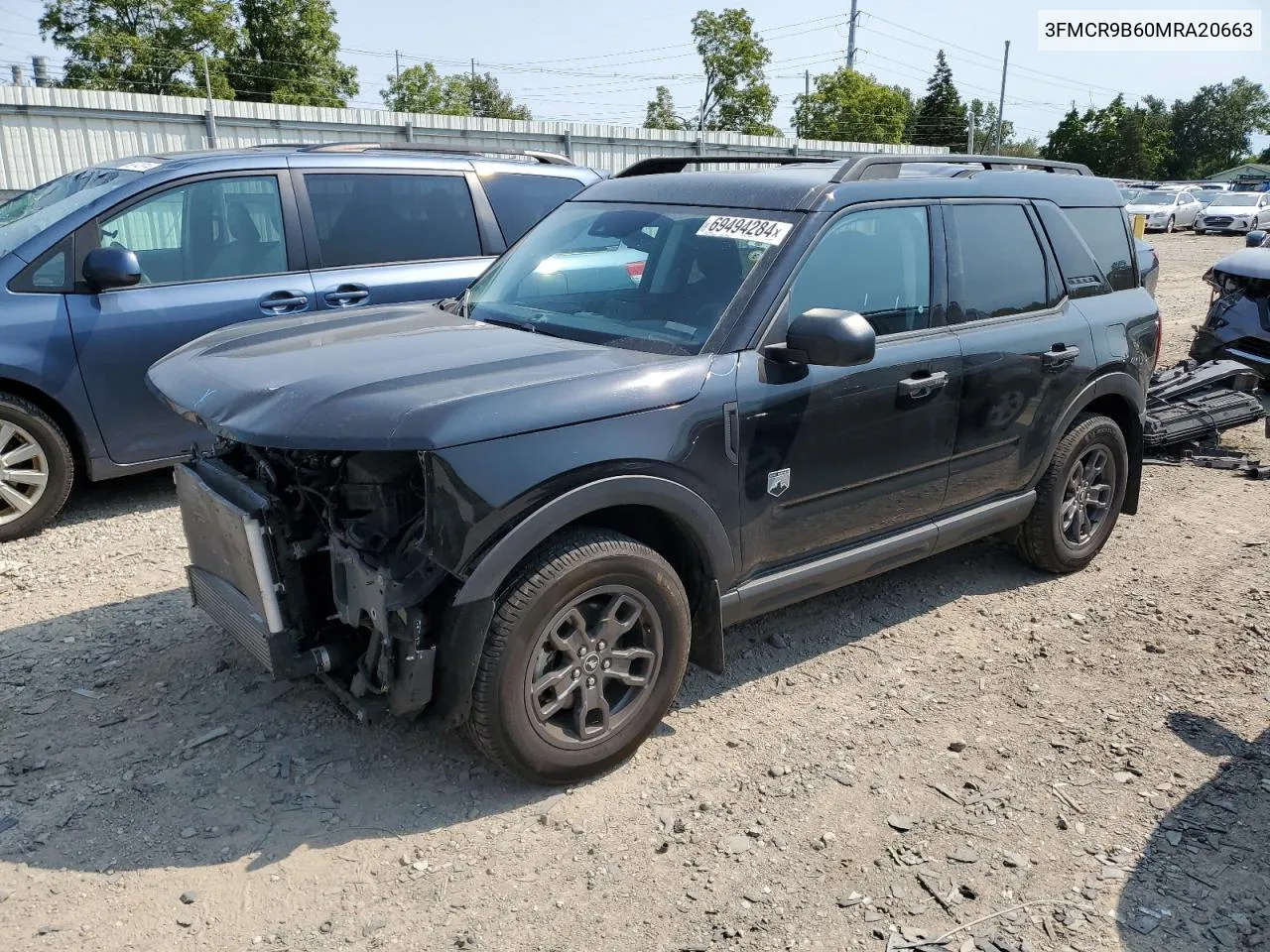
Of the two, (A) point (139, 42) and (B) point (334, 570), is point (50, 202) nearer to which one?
(B) point (334, 570)

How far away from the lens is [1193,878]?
9.80ft

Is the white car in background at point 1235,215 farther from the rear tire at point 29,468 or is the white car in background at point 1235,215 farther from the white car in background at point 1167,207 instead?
the rear tire at point 29,468

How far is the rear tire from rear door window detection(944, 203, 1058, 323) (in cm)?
444

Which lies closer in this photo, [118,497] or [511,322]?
[511,322]

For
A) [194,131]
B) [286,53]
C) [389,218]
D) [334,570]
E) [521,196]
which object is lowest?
[334,570]

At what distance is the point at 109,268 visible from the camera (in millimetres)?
5211

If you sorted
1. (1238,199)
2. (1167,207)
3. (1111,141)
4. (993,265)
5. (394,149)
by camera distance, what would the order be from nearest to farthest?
(993,265), (394,149), (1167,207), (1238,199), (1111,141)

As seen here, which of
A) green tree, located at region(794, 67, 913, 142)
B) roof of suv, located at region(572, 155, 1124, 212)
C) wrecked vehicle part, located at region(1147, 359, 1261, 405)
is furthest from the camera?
green tree, located at region(794, 67, 913, 142)

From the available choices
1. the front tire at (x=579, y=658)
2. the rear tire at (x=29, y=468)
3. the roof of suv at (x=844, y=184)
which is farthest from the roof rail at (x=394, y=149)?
the front tire at (x=579, y=658)

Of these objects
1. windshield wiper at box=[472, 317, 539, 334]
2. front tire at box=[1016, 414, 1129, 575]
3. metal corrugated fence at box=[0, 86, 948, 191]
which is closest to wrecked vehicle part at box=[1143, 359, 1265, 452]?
front tire at box=[1016, 414, 1129, 575]

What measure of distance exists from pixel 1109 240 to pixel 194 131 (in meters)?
17.2

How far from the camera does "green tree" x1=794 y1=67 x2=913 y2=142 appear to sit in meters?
55.4

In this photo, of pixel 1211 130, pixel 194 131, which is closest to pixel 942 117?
pixel 1211 130

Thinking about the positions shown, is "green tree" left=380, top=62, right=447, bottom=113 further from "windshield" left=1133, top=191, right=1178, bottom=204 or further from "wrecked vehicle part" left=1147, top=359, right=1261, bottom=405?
"wrecked vehicle part" left=1147, top=359, right=1261, bottom=405
